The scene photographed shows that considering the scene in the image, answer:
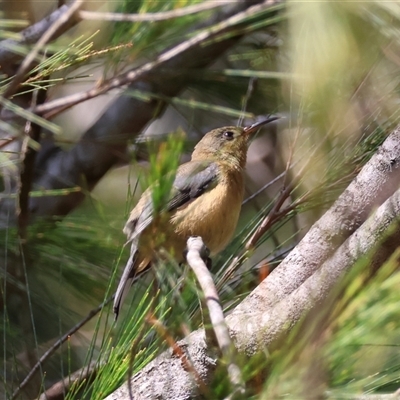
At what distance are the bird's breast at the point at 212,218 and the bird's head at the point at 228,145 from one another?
33 centimetres

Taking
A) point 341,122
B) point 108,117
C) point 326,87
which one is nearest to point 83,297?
point 108,117

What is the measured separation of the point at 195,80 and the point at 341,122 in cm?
150

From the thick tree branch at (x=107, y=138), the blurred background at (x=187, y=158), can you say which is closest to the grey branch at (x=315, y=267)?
the blurred background at (x=187, y=158)

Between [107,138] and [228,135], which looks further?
[107,138]

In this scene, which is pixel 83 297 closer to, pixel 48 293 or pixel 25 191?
pixel 48 293

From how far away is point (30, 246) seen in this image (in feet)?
8.30

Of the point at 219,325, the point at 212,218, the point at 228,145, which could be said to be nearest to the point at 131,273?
the point at 212,218

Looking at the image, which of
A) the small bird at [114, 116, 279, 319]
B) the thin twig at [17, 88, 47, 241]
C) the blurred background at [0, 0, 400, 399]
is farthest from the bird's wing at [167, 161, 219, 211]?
the thin twig at [17, 88, 47, 241]

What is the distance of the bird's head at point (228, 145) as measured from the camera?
2842mm

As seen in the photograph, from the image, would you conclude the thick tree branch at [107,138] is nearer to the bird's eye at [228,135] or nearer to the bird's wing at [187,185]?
the bird's eye at [228,135]

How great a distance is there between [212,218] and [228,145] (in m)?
0.56

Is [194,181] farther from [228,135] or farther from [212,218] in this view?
[228,135]

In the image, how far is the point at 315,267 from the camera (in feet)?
4.83

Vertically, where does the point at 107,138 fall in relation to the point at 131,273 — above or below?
above
